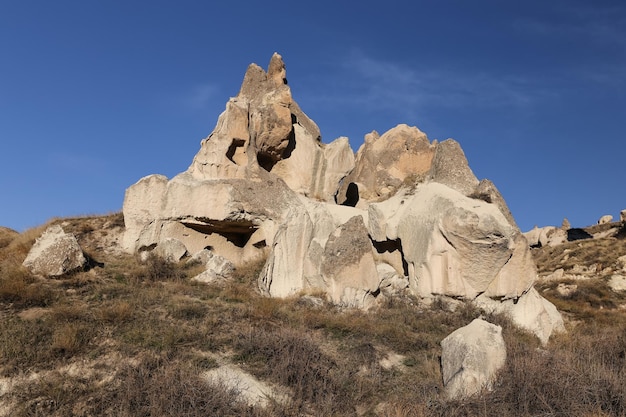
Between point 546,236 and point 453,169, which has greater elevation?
point 546,236

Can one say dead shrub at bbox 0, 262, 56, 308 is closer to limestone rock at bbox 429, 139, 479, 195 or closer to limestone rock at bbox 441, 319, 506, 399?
limestone rock at bbox 441, 319, 506, 399

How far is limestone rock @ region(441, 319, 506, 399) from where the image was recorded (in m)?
8.10

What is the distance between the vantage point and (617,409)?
24.1ft

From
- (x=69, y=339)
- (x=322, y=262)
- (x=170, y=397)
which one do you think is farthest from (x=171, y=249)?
(x=170, y=397)

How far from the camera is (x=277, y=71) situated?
19641 mm

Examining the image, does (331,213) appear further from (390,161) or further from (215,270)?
(390,161)

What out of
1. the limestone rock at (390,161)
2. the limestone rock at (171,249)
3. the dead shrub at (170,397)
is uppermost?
the limestone rock at (390,161)

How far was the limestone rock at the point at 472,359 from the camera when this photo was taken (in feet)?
26.6

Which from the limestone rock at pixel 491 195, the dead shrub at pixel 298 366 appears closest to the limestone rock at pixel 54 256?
the dead shrub at pixel 298 366

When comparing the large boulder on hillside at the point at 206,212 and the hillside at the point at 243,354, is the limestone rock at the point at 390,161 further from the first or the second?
the hillside at the point at 243,354

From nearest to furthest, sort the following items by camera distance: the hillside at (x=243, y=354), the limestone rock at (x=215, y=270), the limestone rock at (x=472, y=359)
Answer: the hillside at (x=243, y=354), the limestone rock at (x=472, y=359), the limestone rock at (x=215, y=270)

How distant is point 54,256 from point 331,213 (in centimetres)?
715

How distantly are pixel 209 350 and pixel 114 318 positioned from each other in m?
2.03

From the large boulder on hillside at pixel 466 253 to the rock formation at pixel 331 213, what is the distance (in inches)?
1.0
